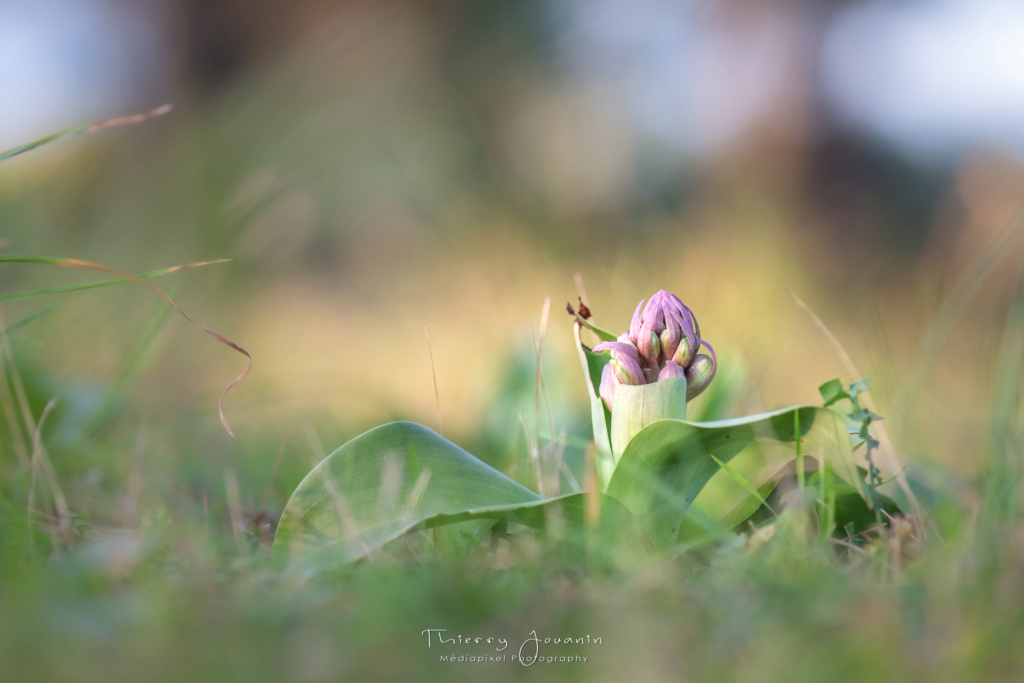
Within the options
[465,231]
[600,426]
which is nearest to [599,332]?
[600,426]

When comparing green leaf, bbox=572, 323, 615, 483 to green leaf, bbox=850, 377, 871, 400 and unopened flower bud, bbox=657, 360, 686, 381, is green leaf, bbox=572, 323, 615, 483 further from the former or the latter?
green leaf, bbox=850, 377, 871, 400

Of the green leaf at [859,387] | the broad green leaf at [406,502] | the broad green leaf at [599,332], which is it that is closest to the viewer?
the broad green leaf at [406,502]

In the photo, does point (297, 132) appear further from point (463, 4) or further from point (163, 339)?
point (463, 4)

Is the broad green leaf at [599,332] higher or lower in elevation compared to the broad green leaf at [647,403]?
higher

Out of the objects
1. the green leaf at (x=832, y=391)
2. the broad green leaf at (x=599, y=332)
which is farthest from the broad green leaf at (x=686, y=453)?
the broad green leaf at (x=599, y=332)

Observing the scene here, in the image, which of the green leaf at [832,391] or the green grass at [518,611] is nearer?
the green grass at [518,611]

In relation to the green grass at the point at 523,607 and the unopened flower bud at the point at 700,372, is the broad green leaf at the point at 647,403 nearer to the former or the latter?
the unopened flower bud at the point at 700,372
